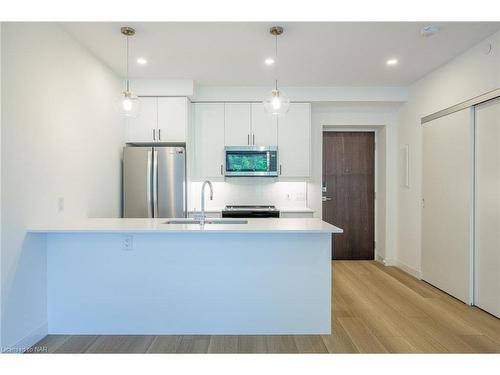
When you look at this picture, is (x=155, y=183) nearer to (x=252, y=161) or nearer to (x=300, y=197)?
(x=252, y=161)

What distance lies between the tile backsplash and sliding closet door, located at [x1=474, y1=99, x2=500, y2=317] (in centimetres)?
236

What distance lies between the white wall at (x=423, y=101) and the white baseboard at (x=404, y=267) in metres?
0.01

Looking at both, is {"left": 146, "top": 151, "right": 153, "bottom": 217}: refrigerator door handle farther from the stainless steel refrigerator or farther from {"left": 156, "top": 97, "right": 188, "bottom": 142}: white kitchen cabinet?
{"left": 156, "top": 97, "right": 188, "bottom": 142}: white kitchen cabinet

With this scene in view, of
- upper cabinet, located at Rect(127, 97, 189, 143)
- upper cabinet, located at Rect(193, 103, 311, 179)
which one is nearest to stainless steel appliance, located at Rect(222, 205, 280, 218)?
upper cabinet, located at Rect(193, 103, 311, 179)

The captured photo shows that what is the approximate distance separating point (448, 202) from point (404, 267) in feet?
4.91

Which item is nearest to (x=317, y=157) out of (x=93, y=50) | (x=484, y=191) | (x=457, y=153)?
(x=457, y=153)

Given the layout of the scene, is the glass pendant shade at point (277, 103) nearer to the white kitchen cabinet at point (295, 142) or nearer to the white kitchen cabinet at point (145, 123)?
the white kitchen cabinet at point (295, 142)

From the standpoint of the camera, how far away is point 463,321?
3.17 metres

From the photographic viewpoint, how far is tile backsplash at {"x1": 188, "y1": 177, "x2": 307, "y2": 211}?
5234 millimetres

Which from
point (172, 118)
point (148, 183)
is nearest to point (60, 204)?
point (148, 183)

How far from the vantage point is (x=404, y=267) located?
5.00 metres

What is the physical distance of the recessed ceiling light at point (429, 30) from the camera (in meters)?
2.99

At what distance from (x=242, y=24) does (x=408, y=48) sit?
1.78 metres

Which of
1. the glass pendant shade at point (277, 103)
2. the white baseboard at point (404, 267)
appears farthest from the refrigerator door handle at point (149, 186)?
the white baseboard at point (404, 267)
